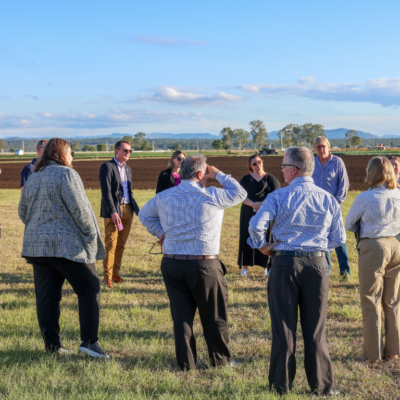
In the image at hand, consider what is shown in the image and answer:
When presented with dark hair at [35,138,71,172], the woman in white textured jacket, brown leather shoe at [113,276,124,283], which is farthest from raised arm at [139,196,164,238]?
brown leather shoe at [113,276,124,283]

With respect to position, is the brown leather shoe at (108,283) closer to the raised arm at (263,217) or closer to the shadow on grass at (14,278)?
the shadow on grass at (14,278)

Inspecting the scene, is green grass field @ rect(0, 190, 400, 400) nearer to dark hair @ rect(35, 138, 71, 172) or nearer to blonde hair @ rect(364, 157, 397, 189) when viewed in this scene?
blonde hair @ rect(364, 157, 397, 189)

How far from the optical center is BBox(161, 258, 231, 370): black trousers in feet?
12.0

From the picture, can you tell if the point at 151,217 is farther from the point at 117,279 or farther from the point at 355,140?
the point at 355,140

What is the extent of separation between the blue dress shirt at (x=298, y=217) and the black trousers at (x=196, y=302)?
0.57 meters

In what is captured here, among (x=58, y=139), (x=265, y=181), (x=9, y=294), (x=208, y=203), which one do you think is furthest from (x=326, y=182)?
(x=9, y=294)

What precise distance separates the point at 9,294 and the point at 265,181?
450cm

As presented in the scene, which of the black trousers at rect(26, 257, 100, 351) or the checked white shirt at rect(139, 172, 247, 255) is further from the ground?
the checked white shirt at rect(139, 172, 247, 255)

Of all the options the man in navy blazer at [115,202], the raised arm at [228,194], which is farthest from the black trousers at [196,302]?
the man in navy blazer at [115,202]

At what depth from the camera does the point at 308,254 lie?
3.33 meters

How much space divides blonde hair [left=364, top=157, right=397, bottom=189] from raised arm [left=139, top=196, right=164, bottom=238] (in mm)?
2136

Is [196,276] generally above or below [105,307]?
above

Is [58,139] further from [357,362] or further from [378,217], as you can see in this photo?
[357,362]

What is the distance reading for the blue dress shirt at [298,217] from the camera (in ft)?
11.0
